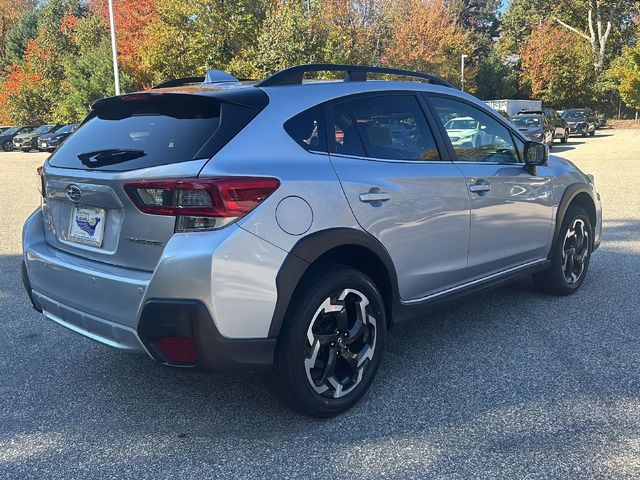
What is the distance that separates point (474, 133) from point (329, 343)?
207 centimetres

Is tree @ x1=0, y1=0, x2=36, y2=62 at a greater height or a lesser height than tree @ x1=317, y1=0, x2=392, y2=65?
greater

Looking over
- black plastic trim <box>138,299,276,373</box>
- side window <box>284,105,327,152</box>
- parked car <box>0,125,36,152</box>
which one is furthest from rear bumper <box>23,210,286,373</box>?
parked car <box>0,125,36,152</box>

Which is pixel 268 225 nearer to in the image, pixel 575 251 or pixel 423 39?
pixel 575 251

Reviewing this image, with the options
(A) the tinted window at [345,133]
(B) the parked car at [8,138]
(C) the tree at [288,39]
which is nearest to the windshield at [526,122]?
(C) the tree at [288,39]

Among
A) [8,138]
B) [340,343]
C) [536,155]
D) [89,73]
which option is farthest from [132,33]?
[340,343]

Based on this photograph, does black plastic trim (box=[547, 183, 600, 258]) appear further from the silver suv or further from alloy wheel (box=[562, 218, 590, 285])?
the silver suv

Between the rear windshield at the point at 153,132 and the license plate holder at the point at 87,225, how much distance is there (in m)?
0.23

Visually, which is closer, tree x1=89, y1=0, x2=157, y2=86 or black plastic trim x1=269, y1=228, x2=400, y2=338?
Answer: black plastic trim x1=269, y1=228, x2=400, y2=338

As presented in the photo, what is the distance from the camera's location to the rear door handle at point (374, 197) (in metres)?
3.25

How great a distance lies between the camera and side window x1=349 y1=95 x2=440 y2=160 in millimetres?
3494

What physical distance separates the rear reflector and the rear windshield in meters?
0.82

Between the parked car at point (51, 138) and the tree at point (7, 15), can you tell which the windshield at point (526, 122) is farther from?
the tree at point (7, 15)

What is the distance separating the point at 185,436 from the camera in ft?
10.1

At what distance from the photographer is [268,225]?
2.77m
